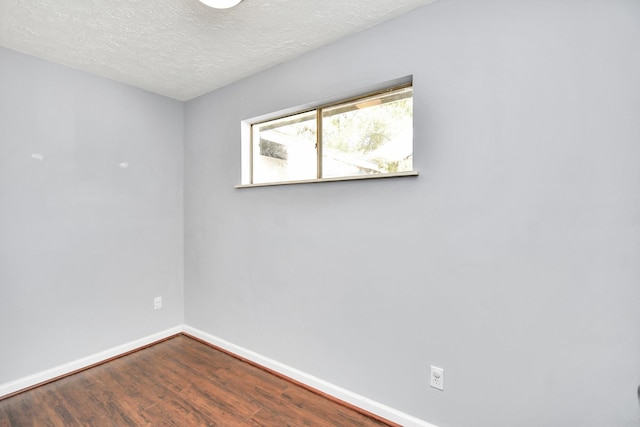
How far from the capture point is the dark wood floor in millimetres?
1772

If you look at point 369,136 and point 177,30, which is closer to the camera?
point 177,30

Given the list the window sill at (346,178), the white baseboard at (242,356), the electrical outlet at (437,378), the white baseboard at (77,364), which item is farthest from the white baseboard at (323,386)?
the window sill at (346,178)

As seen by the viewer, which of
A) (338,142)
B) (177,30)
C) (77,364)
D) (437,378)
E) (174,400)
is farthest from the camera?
(77,364)

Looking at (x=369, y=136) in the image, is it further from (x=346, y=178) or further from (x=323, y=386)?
(x=323, y=386)

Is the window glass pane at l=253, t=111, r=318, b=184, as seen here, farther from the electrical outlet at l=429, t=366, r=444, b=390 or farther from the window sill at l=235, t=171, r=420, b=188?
the electrical outlet at l=429, t=366, r=444, b=390

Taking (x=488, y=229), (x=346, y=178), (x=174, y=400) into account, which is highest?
(x=346, y=178)

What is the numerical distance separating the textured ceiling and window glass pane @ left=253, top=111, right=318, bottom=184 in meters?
0.46

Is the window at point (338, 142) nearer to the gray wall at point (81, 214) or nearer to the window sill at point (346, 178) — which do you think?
the window sill at point (346, 178)

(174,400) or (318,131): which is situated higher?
(318,131)

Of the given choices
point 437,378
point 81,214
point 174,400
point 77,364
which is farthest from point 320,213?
point 77,364

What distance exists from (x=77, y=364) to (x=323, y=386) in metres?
1.95

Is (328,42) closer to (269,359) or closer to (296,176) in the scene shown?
(296,176)

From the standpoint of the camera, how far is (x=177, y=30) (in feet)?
6.05

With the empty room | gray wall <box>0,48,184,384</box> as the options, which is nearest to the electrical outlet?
the empty room
